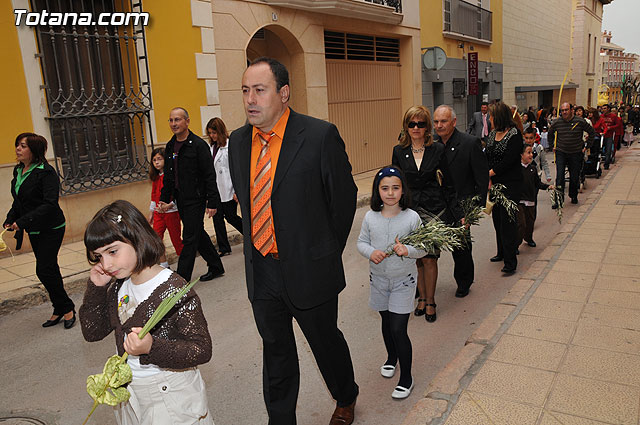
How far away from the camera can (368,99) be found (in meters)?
15.7

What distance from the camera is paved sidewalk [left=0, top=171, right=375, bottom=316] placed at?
19.9ft

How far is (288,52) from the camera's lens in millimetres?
12727

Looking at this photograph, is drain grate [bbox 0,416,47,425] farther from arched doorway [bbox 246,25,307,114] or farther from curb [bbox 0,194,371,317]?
arched doorway [bbox 246,25,307,114]

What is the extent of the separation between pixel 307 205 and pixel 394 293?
122 centimetres

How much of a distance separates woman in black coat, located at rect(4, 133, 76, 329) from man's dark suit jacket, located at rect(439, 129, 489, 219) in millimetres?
3837

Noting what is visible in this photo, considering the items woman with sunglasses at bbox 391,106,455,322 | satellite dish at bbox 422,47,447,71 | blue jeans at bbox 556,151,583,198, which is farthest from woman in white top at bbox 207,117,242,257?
satellite dish at bbox 422,47,447,71

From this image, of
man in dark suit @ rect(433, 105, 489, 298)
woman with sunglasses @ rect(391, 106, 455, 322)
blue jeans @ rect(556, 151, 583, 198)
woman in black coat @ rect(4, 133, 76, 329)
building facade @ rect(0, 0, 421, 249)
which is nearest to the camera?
woman with sunglasses @ rect(391, 106, 455, 322)

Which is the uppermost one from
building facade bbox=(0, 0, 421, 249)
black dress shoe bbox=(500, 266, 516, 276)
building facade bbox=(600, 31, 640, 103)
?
building facade bbox=(600, 31, 640, 103)

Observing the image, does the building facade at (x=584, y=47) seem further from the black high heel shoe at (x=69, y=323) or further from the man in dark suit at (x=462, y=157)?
the black high heel shoe at (x=69, y=323)

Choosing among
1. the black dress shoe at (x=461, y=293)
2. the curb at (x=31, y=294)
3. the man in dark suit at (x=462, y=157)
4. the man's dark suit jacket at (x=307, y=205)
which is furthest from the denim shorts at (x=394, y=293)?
the curb at (x=31, y=294)

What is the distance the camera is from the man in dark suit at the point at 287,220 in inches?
112

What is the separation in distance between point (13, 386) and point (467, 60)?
20.3 meters

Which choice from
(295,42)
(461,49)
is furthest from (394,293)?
(461,49)

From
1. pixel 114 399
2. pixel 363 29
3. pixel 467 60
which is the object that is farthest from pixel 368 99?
pixel 114 399
